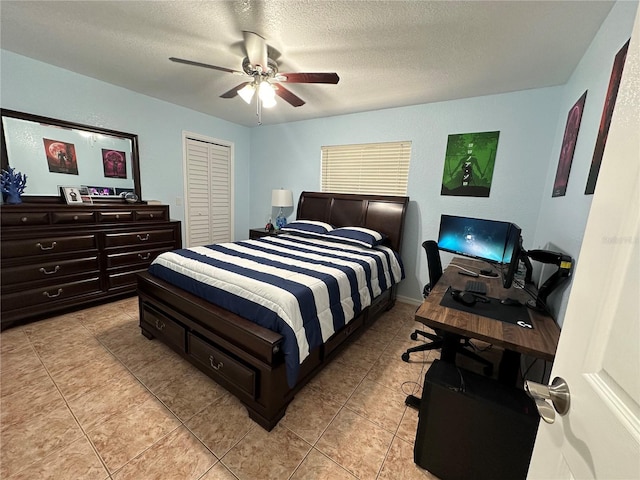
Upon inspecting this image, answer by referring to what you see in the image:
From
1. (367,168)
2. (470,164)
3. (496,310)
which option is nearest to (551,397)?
(496,310)

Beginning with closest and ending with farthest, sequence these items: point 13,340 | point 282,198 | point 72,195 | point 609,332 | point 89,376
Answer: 1. point 609,332
2. point 89,376
3. point 13,340
4. point 72,195
5. point 282,198

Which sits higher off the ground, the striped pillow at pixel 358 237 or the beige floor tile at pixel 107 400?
the striped pillow at pixel 358 237

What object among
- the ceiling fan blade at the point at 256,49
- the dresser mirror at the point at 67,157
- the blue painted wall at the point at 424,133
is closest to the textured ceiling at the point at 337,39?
the ceiling fan blade at the point at 256,49

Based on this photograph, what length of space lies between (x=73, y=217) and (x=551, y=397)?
3678 millimetres

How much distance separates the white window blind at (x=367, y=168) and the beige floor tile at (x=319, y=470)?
2.97 m

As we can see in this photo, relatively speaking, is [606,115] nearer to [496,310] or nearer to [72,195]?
[496,310]

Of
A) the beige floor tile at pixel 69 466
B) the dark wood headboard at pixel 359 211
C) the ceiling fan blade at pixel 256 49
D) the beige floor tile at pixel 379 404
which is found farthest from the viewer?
the dark wood headboard at pixel 359 211

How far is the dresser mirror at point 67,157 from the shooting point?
251 cm

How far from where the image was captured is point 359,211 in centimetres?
361

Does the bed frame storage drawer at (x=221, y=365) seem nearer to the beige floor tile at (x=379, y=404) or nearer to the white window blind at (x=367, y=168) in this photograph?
the beige floor tile at (x=379, y=404)

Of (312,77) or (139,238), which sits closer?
(312,77)

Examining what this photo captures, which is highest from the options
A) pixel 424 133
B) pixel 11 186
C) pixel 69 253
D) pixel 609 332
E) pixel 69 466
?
pixel 424 133

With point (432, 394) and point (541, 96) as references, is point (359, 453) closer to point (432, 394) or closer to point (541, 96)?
point (432, 394)

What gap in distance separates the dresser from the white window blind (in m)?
2.45
